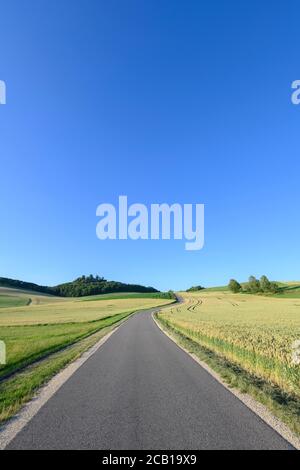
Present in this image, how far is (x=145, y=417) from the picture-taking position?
25.2ft

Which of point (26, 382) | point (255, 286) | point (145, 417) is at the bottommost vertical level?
point (26, 382)

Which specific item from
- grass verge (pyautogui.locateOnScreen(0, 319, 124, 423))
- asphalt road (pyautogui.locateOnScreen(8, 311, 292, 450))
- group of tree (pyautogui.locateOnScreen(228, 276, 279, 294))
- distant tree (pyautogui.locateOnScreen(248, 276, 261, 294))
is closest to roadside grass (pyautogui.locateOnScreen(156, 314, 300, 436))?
asphalt road (pyautogui.locateOnScreen(8, 311, 292, 450))

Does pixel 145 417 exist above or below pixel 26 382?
above

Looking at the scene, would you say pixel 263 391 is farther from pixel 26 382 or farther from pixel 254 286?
pixel 254 286

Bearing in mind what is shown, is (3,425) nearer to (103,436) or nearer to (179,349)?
(103,436)

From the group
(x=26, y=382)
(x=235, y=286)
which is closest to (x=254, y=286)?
(x=235, y=286)

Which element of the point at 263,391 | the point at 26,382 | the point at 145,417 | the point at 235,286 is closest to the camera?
the point at 145,417

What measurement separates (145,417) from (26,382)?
540 cm

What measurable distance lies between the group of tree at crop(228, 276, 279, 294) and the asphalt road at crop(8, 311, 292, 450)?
163m

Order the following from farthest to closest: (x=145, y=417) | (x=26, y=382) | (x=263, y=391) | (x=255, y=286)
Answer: (x=255, y=286) < (x=26, y=382) < (x=263, y=391) < (x=145, y=417)

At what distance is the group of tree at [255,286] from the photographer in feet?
549
